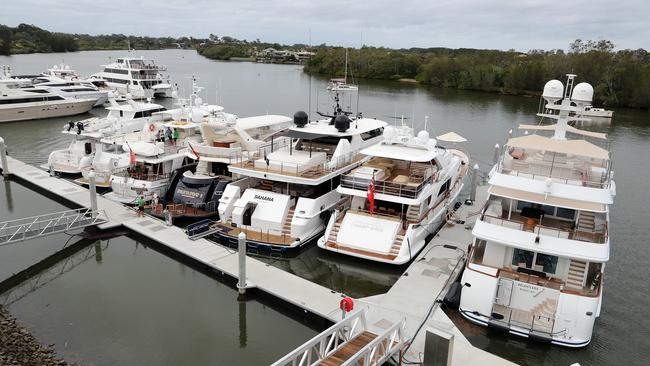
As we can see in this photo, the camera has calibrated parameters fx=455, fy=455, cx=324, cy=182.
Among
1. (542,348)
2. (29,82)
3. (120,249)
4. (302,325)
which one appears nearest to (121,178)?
(120,249)

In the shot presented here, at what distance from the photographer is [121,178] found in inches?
848

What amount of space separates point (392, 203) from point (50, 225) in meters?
12.8

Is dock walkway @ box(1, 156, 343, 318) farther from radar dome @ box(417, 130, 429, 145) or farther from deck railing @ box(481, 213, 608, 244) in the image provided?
radar dome @ box(417, 130, 429, 145)

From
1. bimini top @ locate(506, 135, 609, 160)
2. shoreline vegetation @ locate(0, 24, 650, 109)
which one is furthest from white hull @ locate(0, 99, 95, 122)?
bimini top @ locate(506, 135, 609, 160)

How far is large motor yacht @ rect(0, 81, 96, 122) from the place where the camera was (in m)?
42.2

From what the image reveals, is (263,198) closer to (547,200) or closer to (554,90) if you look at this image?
(547,200)

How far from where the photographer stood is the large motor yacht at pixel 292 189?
17.2 meters

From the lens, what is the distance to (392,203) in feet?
58.2

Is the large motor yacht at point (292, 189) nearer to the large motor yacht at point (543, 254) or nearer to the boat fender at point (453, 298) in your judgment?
the boat fender at point (453, 298)

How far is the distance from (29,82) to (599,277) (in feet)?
173

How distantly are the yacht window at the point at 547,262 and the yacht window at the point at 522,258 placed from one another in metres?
0.18

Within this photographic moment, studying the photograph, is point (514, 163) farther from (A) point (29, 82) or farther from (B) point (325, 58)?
(B) point (325, 58)

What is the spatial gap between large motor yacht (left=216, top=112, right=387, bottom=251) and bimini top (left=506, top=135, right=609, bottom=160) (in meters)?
7.26

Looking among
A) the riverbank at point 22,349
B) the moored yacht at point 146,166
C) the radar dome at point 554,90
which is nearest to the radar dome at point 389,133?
the radar dome at point 554,90
